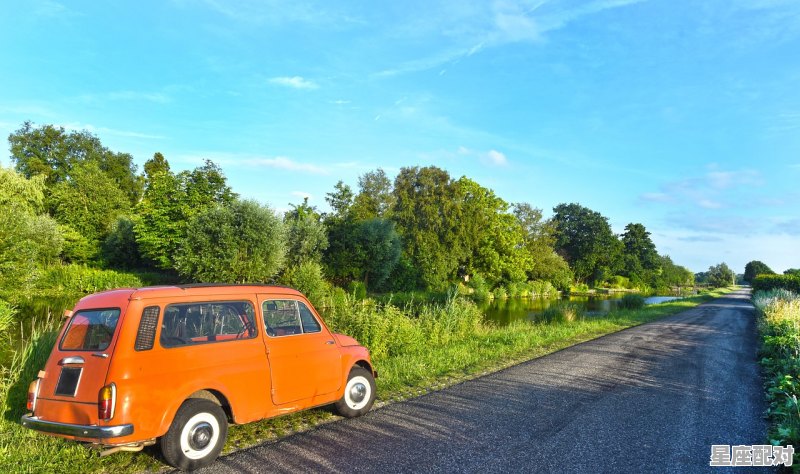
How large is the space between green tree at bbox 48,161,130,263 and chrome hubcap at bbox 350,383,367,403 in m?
51.7

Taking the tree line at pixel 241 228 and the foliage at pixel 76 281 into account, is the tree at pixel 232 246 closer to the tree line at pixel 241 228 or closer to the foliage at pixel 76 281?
the tree line at pixel 241 228

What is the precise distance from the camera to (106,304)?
5.00 m

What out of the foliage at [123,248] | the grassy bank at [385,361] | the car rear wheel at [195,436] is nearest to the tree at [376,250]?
the foliage at [123,248]

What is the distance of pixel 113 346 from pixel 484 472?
13.1 ft

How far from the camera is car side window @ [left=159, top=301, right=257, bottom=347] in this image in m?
4.96

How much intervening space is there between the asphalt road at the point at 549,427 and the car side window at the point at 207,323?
1358 mm

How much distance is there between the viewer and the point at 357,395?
22.6ft

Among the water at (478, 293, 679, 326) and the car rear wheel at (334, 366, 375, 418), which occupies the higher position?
the car rear wheel at (334, 366, 375, 418)

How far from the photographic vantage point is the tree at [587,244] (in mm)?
93625

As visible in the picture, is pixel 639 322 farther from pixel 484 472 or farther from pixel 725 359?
pixel 484 472

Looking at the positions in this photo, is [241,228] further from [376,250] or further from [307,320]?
[307,320]

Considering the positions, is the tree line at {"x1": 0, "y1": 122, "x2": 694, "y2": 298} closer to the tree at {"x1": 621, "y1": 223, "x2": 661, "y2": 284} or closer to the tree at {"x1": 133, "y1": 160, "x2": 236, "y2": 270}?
the tree at {"x1": 133, "y1": 160, "x2": 236, "y2": 270}

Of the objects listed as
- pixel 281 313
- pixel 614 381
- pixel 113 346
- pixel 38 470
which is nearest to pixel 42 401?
pixel 38 470

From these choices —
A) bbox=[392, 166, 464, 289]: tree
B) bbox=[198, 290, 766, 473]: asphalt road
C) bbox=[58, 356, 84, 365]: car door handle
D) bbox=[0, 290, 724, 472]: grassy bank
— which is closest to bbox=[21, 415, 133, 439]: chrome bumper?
bbox=[0, 290, 724, 472]: grassy bank
